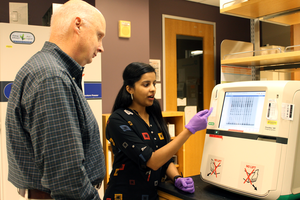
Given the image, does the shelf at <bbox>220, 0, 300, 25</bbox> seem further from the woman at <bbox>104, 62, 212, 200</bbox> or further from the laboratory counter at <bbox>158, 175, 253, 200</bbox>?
the laboratory counter at <bbox>158, 175, 253, 200</bbox>

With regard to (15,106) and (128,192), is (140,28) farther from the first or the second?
(15,106)

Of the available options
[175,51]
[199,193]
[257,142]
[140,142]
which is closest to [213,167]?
[199,193]

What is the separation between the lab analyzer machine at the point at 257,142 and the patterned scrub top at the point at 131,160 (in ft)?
1.01

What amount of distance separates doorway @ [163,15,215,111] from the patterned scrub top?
2209 mm

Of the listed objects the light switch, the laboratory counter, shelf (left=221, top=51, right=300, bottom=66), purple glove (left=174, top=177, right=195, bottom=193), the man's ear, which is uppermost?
the light switch

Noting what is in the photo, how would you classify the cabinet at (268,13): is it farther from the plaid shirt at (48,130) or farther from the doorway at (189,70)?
the doorway at (189,70)

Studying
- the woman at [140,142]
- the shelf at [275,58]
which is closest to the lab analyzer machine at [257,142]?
the woman at [140,142]

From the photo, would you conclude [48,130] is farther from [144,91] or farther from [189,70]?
[189,70]

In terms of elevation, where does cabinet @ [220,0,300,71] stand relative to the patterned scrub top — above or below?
above

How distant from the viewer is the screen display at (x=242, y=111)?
988 millimetres

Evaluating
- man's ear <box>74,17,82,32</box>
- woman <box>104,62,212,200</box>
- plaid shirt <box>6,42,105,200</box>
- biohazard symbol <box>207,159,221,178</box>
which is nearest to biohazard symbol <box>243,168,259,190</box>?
biohazard symbol <box>207,159,221,178</box>

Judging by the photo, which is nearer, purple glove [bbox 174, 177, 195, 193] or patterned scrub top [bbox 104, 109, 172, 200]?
purple glove [bbox 174, 177, 195, 193]

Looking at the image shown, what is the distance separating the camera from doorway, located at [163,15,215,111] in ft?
11.7

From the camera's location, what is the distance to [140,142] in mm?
1252
